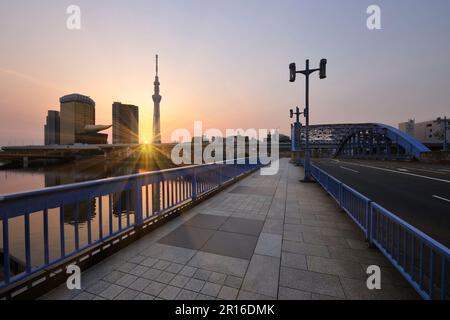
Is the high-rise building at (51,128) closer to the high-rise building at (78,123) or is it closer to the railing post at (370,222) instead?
the high-rise building at (78,123)

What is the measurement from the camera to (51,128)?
Answer: 16162 cm

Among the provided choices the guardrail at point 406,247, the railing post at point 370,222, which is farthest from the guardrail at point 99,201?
the railing post at point 370,222

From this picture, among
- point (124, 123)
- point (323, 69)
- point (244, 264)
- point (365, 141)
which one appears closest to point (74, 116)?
point (124, 123)

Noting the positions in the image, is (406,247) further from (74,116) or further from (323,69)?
(74,116)

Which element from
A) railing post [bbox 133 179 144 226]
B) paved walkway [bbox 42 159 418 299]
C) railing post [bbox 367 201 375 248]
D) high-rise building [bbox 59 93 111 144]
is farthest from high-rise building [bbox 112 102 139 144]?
railing post [bbox 367 201 375 248]

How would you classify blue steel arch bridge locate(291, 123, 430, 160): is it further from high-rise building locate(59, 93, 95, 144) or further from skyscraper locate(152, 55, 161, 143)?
high-rise building locate(59, 93, 95, 144)

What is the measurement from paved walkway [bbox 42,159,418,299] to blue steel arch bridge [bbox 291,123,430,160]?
96.8 feet

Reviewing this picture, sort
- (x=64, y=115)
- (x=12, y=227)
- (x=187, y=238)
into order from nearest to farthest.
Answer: (x=187, y=238) → (x=12, y=227) → (x=64, y=115)

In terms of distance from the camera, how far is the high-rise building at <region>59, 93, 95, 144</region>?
413ft

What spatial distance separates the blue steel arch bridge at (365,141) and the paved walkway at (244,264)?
2950 cm

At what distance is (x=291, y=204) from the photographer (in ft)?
21.6
